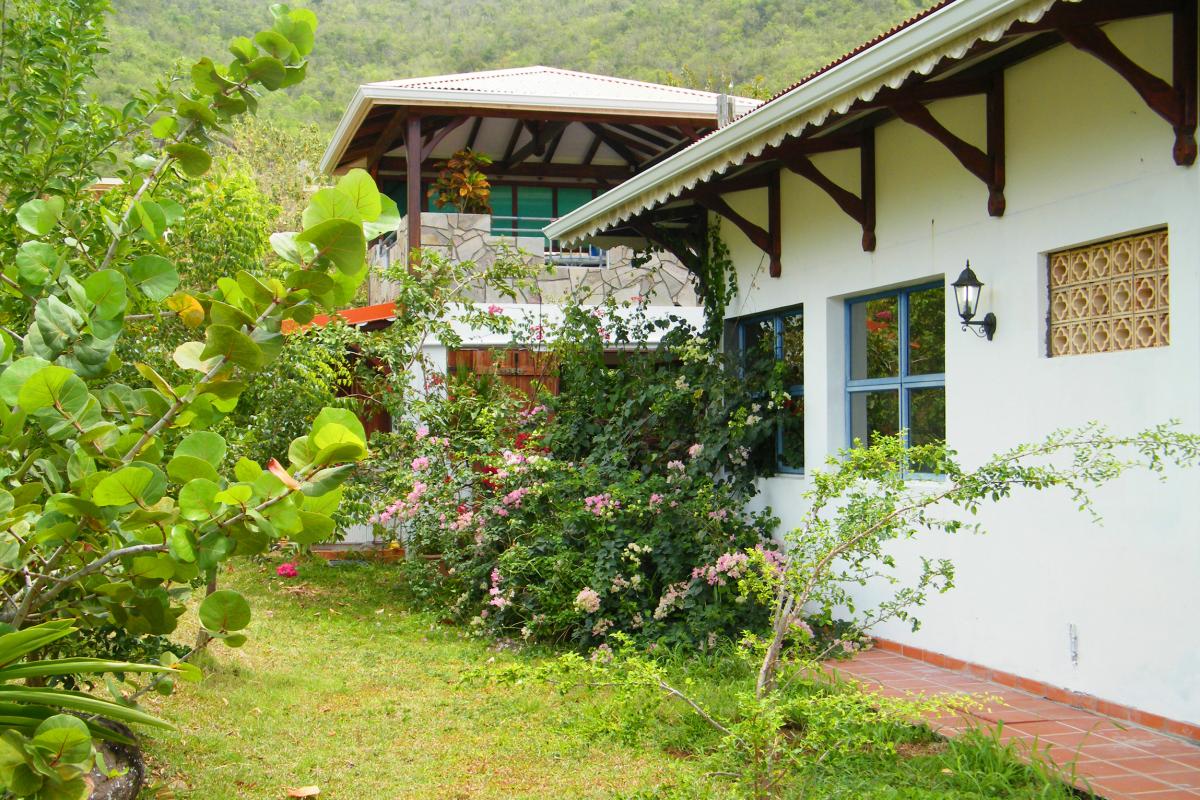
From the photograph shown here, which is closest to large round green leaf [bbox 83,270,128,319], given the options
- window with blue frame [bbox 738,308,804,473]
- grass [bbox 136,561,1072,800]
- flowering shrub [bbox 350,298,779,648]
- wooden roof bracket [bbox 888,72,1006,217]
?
grass [bbox 136,561,1072,800]

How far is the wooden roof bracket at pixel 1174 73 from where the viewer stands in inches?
200

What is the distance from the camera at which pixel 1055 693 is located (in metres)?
5.98

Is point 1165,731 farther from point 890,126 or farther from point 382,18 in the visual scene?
point 382,18

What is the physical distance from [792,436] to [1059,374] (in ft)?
10.4

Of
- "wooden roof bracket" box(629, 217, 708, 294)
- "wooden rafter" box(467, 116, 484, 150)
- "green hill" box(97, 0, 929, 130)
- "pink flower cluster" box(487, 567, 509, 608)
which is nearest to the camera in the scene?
"pink flower cluster" box(487, 567, 509, 608)

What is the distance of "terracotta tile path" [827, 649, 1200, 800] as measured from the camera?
460cm

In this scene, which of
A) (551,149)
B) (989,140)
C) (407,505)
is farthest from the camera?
(551,149)

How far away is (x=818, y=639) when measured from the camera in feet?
24.9

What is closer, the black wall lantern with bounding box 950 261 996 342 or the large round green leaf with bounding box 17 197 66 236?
the large round green leaf with bounding box 17 197 66 236

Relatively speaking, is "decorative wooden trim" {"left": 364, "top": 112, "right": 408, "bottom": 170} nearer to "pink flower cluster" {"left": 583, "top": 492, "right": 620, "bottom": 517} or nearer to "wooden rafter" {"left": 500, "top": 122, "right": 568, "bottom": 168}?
"wooden rafter" {"left": 500, "top": 122, "right": 568, "bottom": 168}

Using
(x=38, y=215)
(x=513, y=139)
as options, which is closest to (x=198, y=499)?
(x=38, y=215)

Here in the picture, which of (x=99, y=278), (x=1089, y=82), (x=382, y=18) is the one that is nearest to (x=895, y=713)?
(x=99, y=278)

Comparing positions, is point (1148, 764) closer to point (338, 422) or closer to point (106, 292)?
point (338, 422)

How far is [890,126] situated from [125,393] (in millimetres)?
6111
